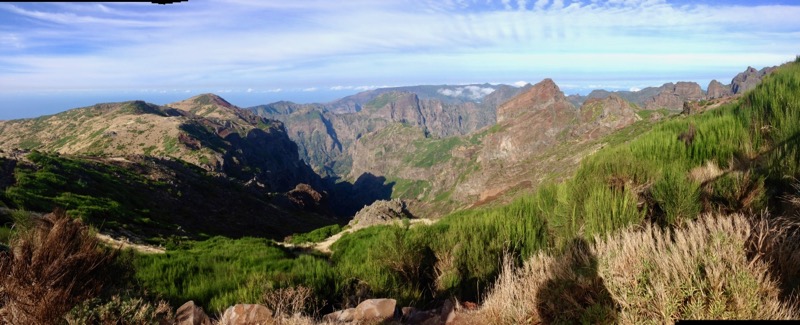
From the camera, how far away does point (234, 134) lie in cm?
19125

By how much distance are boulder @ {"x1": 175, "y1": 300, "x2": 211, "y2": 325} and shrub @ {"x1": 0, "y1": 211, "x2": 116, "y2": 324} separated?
116cm

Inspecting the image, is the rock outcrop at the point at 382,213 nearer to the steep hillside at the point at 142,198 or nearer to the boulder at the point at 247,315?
the steep hillside at the point at 142,198

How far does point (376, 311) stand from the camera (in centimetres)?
630

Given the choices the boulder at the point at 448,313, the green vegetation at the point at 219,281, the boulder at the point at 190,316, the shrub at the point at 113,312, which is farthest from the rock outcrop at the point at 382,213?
the shrub at the point at 113,312

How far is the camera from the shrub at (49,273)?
4777 mm

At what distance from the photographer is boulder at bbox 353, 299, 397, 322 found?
20.3ft

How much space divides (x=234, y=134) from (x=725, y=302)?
8094 inches

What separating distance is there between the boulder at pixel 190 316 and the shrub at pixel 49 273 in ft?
3.79

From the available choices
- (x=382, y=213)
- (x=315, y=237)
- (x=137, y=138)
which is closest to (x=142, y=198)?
(x=315, y=237)

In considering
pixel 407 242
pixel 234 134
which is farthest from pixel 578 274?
pixel 234 134

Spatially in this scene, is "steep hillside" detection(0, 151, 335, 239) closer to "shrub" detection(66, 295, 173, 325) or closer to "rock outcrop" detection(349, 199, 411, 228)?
"rock outcrop" detection(349, 199, 411, 228)

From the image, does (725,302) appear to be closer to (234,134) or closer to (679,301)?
(679,301)

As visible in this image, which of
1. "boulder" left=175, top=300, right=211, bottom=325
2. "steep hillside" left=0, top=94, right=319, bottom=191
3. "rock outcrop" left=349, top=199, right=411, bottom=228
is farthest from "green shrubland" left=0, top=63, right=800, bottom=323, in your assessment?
"steep hillside" left=0, top=94, right=319, bottom=191

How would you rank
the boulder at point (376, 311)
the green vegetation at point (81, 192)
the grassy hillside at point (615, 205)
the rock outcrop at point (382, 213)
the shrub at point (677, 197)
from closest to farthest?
the boulder at point (376, 311) < the shrub at point (677, 197) < the grassy hillside at point (615, 205) < the green vegetation at point (81, 192) < the rock outcrop at point (382, 213)
